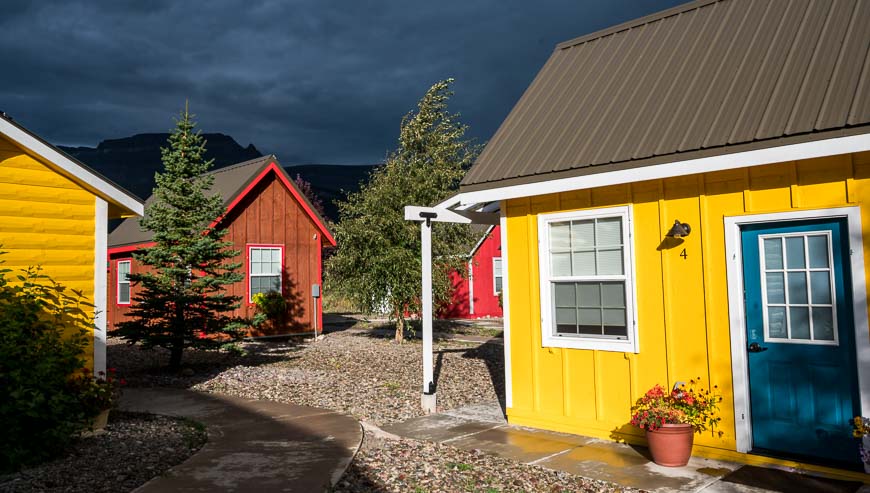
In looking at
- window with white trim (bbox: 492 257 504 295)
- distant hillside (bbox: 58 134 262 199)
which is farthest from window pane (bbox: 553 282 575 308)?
distant hillside (bbox: 58 134 262 199)

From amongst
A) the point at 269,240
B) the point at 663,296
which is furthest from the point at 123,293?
the point at 663,296

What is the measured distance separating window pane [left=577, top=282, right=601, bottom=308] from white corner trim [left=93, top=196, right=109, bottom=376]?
5.28 metres

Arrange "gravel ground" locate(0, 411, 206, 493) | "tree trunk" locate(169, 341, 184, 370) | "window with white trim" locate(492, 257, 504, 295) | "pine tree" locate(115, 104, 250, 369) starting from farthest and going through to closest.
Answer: "window with white trim" locate(492, 257, 504, 295), "tree trunk" locate(169, 341, 184, 370), "pine tree" locate(115, 104, 250, 369), "gravel ground" locate(0, 411, 206, 493)

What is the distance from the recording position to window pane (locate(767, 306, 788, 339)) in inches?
216

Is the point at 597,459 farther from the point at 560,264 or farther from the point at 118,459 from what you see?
the point at 118,459

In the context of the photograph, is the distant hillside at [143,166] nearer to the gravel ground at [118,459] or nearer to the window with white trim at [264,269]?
the window with white trim at [264,269]

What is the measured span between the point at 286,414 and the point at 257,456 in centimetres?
206

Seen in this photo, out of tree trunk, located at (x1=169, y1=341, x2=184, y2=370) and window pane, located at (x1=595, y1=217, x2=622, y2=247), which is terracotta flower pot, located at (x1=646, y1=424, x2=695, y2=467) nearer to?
window pane, located at (x1=595, y1=217, x2=622, y2=247)

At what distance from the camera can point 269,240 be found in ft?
59.0

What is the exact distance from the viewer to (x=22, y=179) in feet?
22.3

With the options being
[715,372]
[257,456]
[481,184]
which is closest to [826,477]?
[715,372]

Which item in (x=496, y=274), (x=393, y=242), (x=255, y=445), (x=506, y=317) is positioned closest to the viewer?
(x=255, y=445)

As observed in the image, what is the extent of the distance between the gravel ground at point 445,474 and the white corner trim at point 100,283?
3.24 meters

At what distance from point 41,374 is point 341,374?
5828 millimetres
